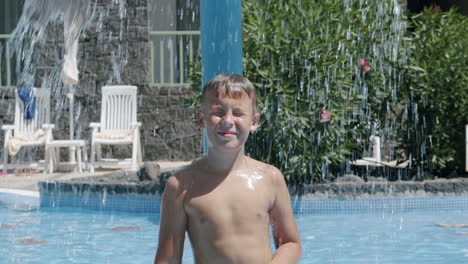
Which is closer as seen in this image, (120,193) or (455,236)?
(455,236)

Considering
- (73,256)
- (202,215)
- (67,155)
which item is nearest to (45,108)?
(67,155)

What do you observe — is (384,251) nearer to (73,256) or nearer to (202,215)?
(73,256)

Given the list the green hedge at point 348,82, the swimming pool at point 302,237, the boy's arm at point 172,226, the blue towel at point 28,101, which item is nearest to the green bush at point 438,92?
the green hedge at point 348,82

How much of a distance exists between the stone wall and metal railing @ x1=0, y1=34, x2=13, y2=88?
0.30 meters

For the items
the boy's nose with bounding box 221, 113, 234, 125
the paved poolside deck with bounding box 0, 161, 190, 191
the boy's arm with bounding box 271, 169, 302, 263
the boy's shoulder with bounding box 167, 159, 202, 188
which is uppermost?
the boy's nose with bounding box 221, 113, 234, 125

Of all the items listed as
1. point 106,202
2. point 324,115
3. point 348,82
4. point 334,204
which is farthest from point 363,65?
point 106,202

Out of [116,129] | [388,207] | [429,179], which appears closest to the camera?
[388,207]

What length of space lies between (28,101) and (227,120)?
9945 millimetres

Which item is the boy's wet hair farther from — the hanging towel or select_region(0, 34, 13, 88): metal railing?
select_region(0, 34, 13, 88): metal railing

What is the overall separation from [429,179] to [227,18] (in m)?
5.25

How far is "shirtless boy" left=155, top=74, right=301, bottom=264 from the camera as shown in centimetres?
236

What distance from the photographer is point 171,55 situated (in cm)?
1288

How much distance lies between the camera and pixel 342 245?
6254 mm

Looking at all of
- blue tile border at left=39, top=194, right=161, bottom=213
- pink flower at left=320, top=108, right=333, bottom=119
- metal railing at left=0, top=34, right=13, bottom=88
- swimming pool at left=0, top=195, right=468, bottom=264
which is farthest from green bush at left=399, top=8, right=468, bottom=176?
metal railing at left=0, top=34, right=13, bottom=88
